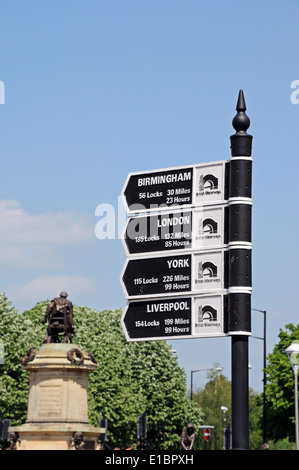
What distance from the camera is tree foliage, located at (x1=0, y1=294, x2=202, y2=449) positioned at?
54.8m

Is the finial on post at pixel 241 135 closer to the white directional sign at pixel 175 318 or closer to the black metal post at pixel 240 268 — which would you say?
the black metal post at pixel 240 268

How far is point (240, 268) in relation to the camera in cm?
1794

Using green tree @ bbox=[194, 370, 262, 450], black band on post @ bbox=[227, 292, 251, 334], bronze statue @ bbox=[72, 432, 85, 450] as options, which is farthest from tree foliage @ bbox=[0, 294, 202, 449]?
black band on post @ bbox=[227, 292, 251, 334]

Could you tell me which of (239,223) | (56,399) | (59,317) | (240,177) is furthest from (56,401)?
(240,177)

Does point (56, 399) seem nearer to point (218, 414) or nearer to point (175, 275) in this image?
point (175, 275)

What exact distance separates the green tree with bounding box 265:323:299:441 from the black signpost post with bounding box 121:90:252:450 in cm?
4687

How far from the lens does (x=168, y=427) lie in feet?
236

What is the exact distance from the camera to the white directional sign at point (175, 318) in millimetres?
18188

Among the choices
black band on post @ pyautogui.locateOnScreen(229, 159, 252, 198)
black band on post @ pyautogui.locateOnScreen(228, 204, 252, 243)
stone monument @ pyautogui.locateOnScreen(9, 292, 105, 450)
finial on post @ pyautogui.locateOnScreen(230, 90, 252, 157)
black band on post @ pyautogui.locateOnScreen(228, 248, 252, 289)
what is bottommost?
stone monument @ pyautogui.locateOnScreen(9, 292, 105, 450)

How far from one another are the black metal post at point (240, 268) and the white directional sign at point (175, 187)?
434 mm

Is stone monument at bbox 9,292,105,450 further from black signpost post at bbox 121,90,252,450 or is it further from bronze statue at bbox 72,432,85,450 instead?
black signpost post at bbox 121,90,252,450

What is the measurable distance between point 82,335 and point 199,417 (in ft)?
63.2

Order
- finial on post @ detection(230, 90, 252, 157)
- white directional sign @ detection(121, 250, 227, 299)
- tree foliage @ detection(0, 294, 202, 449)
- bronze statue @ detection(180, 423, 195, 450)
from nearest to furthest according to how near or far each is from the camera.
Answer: finial on post @ detection(230, 90, 252, 157), white directional sign @ detection(121, 250, 227, 299), bronze statue @ detection(180, 423, 195, 450), tree foliage @ detection(0, 294, 202, 449)

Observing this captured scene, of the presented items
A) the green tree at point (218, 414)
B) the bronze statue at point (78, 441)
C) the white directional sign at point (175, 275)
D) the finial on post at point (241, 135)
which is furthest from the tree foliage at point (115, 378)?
the finial on post at point (241, 135)
